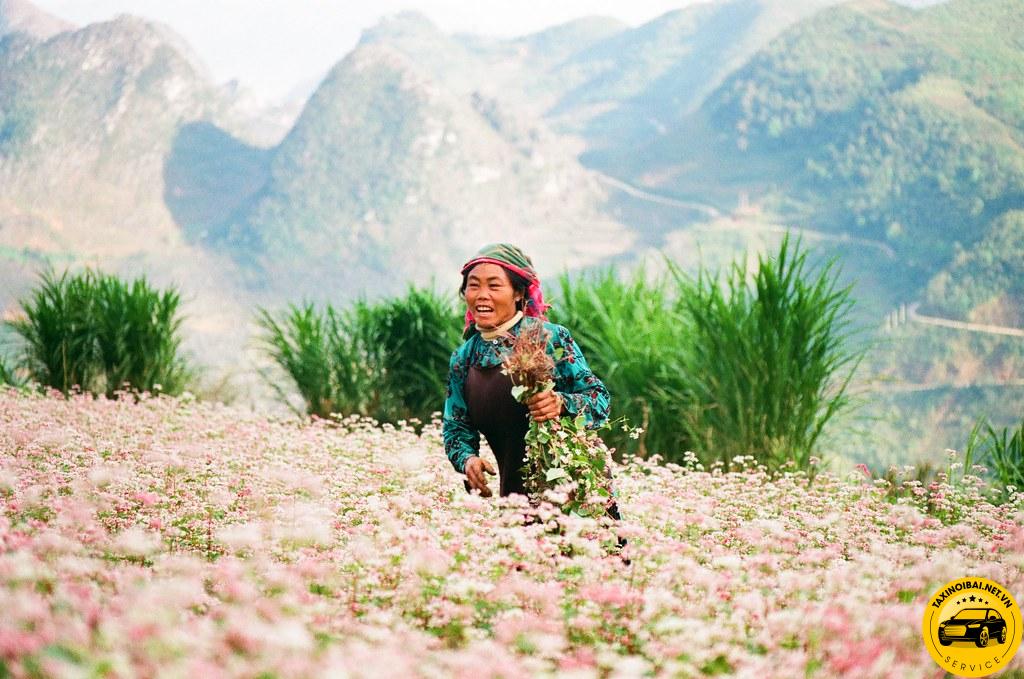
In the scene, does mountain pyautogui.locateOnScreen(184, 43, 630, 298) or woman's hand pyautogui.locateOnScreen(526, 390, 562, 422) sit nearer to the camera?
woman's hand pyautogui.locateOnScreen(526, 390, 562, 422)

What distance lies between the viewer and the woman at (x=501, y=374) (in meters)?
3.37

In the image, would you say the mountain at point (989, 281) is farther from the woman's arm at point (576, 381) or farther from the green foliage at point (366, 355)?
the woman's arm at point (576, 381)

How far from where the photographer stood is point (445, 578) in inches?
110

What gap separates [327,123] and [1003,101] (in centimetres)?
9325

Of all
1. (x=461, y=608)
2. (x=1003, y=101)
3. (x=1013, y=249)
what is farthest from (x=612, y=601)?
(x=1003, y=101)

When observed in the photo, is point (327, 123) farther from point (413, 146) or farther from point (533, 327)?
point (533, 327)

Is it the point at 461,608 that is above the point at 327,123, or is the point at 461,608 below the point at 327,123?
below

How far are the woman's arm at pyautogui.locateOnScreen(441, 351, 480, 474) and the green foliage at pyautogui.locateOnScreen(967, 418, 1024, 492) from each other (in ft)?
12.0

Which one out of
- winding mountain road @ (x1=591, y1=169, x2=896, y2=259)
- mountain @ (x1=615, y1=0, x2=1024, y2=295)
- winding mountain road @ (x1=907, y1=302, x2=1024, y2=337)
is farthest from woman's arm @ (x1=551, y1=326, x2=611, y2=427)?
mountain @ (x1=615, y1=0, x2=1024, y2=295)

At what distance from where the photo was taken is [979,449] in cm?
661

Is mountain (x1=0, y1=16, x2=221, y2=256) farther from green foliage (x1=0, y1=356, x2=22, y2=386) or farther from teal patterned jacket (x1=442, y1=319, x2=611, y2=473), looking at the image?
teal patterned jacket (x1=442, y1=319, x2=611, y2=473)

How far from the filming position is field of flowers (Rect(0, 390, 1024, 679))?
1889 mm

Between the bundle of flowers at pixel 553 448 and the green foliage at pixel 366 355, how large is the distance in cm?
609

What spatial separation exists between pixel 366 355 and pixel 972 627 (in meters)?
7.61
